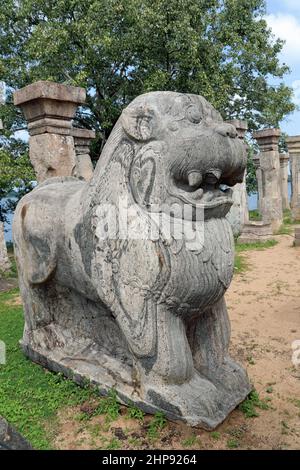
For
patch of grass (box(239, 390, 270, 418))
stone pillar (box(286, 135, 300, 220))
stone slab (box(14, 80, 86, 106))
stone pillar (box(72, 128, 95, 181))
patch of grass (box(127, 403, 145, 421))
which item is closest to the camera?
patch of grass (box(127, 403, 145, 421))

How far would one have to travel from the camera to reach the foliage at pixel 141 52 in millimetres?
10141

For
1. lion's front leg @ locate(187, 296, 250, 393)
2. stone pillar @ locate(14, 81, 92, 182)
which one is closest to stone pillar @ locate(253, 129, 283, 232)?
stone pillar @ locate(14, 81, 92, 182)

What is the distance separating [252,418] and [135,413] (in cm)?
66

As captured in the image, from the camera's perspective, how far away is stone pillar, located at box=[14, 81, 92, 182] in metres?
4.61

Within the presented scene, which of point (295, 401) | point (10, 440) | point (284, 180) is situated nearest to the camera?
point (10, 440)

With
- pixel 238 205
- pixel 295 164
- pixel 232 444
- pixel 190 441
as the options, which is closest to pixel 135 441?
pixel 190 441

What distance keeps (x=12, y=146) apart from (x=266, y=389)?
32.5 feet

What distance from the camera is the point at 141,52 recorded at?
11.0m

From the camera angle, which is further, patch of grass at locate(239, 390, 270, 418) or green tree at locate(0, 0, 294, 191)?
green tree at locate(0, 0, 294, 191)

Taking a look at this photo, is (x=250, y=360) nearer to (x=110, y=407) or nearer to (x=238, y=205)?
(x=110, y=407)

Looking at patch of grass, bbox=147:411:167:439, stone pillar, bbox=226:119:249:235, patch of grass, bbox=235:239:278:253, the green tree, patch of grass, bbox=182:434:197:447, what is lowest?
patch of grass, bbox=182:434:197:447

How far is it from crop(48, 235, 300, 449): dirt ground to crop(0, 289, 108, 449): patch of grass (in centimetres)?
8

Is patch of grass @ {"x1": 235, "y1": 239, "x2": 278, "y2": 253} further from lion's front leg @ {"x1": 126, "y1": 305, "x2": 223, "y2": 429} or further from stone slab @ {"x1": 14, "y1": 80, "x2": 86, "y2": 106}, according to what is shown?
lion's front leg @ {"x1": 126, "y1": 305, "x2": 223, "y2": 429}

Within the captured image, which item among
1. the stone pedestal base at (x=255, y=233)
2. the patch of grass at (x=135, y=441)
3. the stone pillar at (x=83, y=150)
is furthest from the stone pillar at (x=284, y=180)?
the patch of grass at (x=135, y=441)
